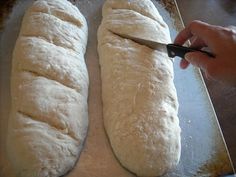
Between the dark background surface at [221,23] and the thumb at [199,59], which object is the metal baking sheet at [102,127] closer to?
the dark background surface at [221,23]

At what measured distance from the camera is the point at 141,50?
1.45 metres

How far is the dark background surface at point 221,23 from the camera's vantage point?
1.59m

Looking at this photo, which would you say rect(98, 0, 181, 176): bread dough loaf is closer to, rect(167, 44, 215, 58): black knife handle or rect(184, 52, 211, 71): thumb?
rect(167, 44, 215, 58): black knife handle

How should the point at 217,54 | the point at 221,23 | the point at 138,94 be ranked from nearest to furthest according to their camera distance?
1. the point at 217,54
2. the point at 138,94
3. the point at 221,23

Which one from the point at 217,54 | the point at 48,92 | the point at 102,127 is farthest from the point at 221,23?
the point at 48,92

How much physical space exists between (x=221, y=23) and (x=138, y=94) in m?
0.94

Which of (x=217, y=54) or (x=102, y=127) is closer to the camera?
(x=217, y=54)

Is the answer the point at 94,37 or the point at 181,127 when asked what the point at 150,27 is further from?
the point at 181,127

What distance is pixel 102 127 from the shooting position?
1367mm

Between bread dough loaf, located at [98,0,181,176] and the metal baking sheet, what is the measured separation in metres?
0.06

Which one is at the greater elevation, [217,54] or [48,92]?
[217,54]

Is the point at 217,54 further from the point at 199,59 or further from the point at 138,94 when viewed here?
the point at 138,94

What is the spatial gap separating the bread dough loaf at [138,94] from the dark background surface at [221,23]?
35 cm

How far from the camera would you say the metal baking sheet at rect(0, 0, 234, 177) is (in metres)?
1.27
